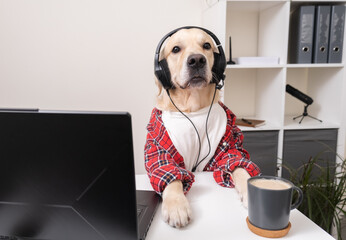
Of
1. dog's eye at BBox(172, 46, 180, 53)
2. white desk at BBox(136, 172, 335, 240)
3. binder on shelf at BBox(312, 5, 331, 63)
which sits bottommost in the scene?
white desk at BBox(136, 172, 335, 240)

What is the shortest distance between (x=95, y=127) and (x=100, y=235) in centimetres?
19

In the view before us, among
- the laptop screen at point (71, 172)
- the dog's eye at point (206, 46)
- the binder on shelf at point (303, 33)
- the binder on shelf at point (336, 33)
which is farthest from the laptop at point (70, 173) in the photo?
the binder on shelf at point (336, 33)

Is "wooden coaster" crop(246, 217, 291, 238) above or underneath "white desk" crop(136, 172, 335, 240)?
above

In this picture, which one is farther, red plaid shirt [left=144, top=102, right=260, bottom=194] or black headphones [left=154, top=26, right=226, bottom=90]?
black headphones [left=154, top=26, right=226, bottom=90]

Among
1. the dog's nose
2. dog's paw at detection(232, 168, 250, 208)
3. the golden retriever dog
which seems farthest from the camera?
the dog's nose

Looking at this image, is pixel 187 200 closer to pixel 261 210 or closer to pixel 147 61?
pixel 261 210

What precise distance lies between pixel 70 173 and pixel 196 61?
0.63 m

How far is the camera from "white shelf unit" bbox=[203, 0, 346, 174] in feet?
5.38

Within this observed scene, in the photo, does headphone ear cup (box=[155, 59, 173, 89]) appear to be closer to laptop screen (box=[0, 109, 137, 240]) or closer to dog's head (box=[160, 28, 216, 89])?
dog's head (box=[160, 28, 216, 89])

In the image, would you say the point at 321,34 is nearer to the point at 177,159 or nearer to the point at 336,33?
the point at 336,33

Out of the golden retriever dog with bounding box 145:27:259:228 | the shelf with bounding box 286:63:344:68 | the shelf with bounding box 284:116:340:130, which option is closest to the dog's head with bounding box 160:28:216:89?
the golden retriever dog with bounding box 145:27:259:228

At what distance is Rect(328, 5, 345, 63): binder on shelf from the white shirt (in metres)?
1.13

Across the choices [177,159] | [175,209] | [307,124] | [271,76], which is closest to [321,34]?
[271,76]

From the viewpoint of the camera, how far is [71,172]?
44 centimetres
